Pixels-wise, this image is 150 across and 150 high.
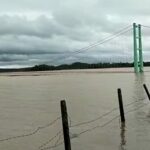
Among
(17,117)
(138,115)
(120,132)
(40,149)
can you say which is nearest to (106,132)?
(120,132)

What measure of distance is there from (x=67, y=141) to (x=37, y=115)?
37.1 ft

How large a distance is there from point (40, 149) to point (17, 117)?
8038 mm

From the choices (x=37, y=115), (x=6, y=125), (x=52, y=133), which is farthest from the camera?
(x=37, y=115)

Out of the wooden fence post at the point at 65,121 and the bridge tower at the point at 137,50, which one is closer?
the wooden fence post at the point at 65,121

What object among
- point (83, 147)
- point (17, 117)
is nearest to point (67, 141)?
point (83, 147)

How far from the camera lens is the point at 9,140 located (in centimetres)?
1528

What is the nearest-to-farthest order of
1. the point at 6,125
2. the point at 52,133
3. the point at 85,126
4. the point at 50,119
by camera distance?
the point at 52,133 → the point at 85,126 → the point at 6,125 → the point at 50,119

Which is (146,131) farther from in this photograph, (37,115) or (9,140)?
(37,115)

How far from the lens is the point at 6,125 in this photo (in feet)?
62.6

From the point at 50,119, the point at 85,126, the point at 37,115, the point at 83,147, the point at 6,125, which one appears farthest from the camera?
the point at 37,115

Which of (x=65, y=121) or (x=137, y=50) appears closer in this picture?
(x=65, y=121)

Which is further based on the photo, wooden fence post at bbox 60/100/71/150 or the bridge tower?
the bridge tower

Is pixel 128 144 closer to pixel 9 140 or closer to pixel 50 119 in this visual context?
pixel 9 140

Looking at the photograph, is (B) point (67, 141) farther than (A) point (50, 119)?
No
